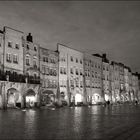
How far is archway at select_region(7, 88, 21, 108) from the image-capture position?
4072cm

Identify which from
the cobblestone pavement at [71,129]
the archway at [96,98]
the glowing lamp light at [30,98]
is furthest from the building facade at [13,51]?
the archway at [96,98]

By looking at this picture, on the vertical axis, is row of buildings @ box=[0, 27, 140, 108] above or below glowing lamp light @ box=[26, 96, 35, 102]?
above

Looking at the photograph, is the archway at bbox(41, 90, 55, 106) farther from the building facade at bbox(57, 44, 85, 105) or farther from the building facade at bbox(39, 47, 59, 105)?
the building facade at bbox(57, 44, 85, 105)

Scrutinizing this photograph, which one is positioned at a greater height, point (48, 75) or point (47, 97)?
point (48, 75)

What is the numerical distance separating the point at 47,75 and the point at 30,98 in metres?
7.92

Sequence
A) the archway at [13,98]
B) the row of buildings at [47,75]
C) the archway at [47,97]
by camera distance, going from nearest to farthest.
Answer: the archway at [13,98] < the row of buildings at [47,75] < the archway at [47,97]

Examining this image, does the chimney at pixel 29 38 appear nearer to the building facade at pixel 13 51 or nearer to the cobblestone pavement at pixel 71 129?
the building facade at pixel 13 51

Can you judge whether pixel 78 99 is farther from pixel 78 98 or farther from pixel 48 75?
pixel 48 75

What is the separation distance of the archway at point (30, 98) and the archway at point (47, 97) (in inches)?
109

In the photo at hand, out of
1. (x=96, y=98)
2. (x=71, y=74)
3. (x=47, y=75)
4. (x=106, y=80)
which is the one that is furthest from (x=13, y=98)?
(x=106, y=80)

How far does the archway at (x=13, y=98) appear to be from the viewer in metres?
40.7

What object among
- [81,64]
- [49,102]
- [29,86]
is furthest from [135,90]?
[29,86]

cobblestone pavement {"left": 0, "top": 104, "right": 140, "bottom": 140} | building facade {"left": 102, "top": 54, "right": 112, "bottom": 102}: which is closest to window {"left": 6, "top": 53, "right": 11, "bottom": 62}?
cobblestone pavement {"left": 0, "top": 104, "right": 140, "bottom": 140}

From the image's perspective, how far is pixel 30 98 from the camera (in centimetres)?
4528
